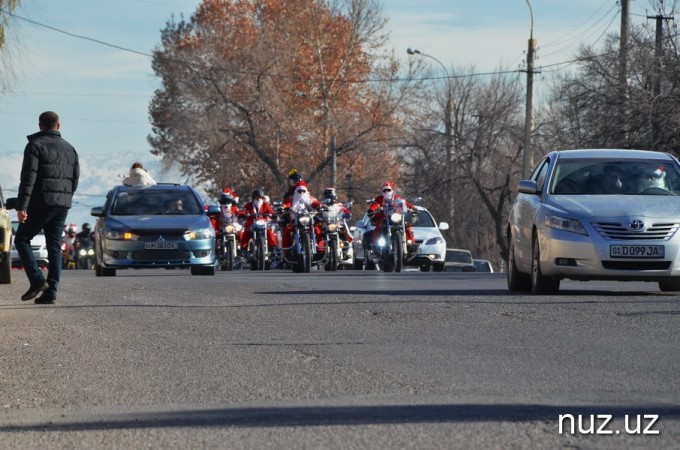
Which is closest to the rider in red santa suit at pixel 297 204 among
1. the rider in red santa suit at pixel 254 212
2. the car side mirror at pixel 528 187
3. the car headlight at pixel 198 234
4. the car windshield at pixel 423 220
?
the rider in red santa suit at pixel 254 212

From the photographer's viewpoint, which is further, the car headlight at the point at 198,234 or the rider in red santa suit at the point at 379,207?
the rider in red santa suit at the point at 379,207

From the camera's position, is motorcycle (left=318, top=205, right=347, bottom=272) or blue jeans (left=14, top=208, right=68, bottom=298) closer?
blue jeans (left=14, top=208, right=68, bottom=298)

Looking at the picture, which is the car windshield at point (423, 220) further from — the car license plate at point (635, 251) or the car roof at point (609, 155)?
the car license plate at point (635, 251)

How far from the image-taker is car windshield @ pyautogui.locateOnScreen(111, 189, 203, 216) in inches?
955

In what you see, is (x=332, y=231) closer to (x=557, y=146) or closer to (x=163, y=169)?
(x=557, y=146)

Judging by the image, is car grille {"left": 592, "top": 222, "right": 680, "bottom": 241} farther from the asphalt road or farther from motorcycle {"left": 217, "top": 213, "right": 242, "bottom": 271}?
motorcycle {"left": 217, "top": 213, "right": 242, "bottom": 271}

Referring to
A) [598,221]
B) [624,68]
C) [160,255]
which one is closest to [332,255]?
[160,255]

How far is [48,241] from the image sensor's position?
15.2 m

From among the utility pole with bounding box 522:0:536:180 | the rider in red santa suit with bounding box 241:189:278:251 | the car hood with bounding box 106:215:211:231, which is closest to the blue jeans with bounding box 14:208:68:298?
the car hood with bounding box 106:215:211:231

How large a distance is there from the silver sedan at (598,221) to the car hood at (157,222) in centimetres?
770

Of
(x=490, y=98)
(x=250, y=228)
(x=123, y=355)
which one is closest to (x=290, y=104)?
(x=490, y=98)

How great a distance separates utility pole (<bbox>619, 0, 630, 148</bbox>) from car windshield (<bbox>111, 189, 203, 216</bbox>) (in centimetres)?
1544

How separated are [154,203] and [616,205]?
35.2 ft

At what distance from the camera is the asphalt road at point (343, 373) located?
643 cm
